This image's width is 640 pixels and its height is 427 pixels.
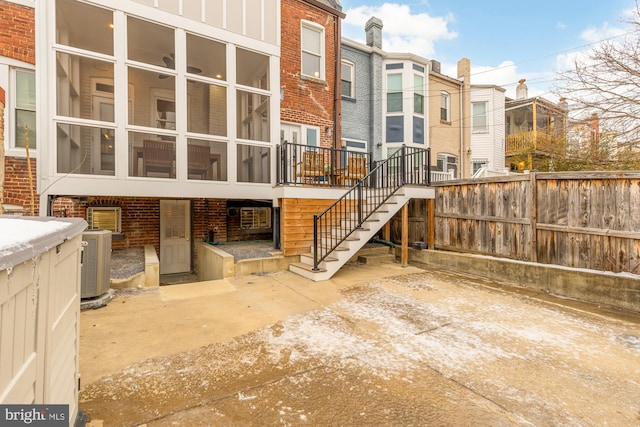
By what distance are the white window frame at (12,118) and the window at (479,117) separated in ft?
55.2

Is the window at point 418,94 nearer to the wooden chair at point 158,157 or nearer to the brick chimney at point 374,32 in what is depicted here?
the brick chimney at point 374,32

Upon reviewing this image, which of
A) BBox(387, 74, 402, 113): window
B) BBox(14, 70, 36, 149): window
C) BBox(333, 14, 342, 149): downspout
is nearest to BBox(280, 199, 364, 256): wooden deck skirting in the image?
BBox(333, 14, 342, 149): downspout

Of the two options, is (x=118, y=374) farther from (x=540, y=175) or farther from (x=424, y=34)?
(x=424, y=34)

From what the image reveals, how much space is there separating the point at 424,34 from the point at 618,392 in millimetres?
23910

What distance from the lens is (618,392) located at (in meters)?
2.35

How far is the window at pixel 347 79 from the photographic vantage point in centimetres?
1111

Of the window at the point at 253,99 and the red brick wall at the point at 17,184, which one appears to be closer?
the red brick wall at the point at 17,184

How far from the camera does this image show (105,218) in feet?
24.2

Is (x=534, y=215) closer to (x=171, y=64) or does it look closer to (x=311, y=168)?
(x=311, y=168)

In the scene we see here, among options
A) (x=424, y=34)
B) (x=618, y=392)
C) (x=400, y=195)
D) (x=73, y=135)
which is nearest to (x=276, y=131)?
(x=400, y=195)

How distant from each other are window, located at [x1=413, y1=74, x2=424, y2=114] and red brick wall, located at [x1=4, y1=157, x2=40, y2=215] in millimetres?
12097

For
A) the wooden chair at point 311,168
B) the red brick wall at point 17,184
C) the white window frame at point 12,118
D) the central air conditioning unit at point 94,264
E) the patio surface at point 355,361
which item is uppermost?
the white window frame at point 12,118

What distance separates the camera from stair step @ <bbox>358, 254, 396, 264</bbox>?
7.45 meters

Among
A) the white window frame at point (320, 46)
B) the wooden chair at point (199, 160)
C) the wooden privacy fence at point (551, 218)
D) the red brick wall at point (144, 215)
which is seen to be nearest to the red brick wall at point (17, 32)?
the red brick wall at point (144, 215)
